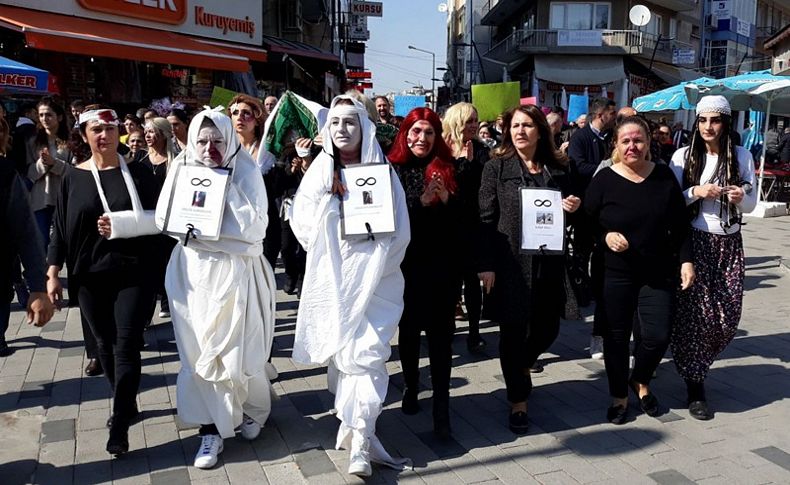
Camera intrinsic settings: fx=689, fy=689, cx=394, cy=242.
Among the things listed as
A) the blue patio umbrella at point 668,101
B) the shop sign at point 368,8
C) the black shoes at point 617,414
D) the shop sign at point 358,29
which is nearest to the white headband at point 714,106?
the black shoes at point 617,414

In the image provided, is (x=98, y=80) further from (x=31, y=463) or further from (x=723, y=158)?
(x=723, y=158)

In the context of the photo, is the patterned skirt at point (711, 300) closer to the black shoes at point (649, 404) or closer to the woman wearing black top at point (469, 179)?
the black shoes at point (649, 404)

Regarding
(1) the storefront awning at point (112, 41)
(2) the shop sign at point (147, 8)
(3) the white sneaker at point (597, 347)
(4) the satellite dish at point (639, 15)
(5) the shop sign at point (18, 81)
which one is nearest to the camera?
(3) the white sneaker at point (597, 347)

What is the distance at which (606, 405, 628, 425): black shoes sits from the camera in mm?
4234

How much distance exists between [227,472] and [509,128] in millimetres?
2539

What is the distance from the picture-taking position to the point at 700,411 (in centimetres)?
433

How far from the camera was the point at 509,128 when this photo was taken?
4211 millimetres

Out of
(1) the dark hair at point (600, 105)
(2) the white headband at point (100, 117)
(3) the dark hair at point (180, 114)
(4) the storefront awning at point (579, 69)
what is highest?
(4) the storefront awning at point (579, 69)

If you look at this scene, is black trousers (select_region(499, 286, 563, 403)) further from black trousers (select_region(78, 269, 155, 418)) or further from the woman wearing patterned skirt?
black trousers (select_region(78, 269, 155, 418))

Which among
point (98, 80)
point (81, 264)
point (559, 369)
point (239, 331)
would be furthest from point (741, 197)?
point (98, 80)

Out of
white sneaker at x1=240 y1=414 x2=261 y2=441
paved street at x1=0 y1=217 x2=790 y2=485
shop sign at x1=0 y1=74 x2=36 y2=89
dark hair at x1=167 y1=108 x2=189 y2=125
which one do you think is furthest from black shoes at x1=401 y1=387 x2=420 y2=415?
shop sign at x1=0 y1=74 x2=36 y2=89

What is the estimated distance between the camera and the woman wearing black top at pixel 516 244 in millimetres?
4074

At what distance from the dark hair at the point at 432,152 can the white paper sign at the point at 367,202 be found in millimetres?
447

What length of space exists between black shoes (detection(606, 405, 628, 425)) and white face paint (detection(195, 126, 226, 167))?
2.79 metres
